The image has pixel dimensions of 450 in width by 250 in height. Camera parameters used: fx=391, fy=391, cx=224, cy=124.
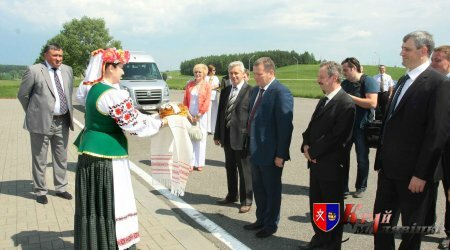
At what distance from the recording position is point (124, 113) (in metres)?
3.46

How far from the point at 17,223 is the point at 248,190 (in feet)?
10.1

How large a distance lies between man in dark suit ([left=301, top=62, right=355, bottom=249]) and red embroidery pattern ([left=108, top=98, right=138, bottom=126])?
76.1 inches

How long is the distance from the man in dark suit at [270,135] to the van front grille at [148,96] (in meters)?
12.6

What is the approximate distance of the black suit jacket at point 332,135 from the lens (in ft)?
13.1

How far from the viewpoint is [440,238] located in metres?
4.46

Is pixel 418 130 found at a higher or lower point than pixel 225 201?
higher

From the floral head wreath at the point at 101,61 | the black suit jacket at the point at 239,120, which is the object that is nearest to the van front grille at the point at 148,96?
the black suit jacket at the point at 239,120

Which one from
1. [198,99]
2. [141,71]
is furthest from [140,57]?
[198,99]

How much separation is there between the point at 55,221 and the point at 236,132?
8.73 ft

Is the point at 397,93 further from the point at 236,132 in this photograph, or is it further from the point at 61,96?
the point at 61,96

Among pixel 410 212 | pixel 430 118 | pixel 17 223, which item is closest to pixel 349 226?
pixel 410 212

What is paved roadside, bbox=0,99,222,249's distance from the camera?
14.5 feet

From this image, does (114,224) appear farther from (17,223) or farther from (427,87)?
(427,87)

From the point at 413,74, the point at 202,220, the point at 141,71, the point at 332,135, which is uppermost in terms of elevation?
the point at 141,71
